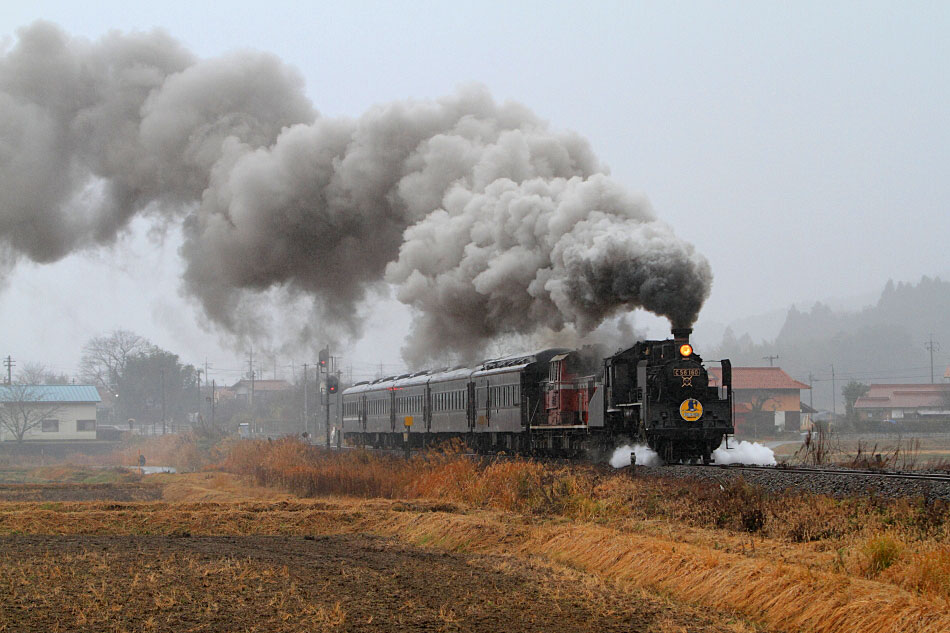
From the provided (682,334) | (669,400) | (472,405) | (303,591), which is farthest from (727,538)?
(472,405)

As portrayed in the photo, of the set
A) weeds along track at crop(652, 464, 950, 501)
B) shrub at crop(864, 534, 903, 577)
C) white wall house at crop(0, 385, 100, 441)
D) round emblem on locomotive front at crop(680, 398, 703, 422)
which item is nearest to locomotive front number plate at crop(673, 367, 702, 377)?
round emblem on locomotive front at crop(680, 398, 703, 422)

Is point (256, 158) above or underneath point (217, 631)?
above

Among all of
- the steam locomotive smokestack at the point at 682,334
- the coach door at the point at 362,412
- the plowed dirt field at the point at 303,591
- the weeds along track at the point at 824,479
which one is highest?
the steam locomotive smokestack at the point at 682,334

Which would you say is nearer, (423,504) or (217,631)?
(217,631)

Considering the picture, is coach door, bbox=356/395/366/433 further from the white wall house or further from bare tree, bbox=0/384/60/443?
the white wall house

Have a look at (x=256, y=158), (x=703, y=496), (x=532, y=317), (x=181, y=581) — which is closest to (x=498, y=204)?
(x=532, y=317)

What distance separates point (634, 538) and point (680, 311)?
33.7 ft

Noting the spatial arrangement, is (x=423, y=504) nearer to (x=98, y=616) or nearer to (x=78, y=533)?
(x=78, y=533)

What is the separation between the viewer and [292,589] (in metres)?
9.70

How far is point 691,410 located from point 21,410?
63.7m

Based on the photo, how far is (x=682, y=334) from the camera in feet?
67.6

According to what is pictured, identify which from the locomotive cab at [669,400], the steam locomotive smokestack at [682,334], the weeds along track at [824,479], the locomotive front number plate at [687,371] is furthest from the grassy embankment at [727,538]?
the steam locomotive smokestack at [682,334]

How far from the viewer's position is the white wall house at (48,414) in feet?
237

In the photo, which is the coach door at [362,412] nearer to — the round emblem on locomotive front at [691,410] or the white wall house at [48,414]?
the round emblem on locomotive front at [691,410]
